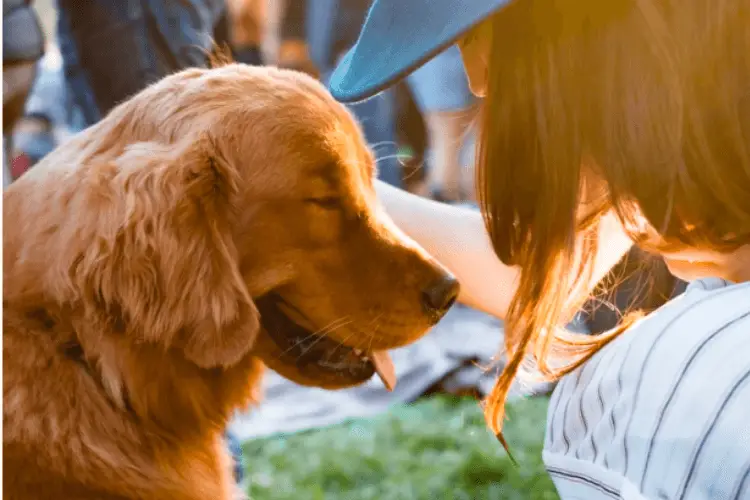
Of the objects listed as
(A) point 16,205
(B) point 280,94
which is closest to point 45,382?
(A) point 16,205

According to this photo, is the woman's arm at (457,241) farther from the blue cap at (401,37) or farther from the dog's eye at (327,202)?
the blue cap at (401,37)

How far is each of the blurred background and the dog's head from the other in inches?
11.6

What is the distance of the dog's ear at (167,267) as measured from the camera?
1247 millimetres

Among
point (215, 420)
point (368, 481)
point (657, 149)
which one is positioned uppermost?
point (657, 149)

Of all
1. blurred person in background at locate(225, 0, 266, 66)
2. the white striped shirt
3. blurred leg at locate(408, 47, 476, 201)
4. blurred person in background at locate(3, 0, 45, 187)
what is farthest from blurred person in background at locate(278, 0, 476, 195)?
the white striped shirt

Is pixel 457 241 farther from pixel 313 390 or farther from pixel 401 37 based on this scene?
pixel 313 390

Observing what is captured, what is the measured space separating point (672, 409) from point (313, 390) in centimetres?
231

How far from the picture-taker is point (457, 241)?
1.83 meters

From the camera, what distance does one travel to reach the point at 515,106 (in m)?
1.05

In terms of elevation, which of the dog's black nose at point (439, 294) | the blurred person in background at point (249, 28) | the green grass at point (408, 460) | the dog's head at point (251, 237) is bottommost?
the green grass at point (408, 460)

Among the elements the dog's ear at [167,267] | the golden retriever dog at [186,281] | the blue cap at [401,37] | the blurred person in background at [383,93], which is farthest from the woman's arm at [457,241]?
the blurred person in background at [383,93]

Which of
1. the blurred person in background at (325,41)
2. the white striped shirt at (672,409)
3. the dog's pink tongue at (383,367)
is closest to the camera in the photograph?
the white striped shirt at (672,409)

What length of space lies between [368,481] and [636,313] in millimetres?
1248

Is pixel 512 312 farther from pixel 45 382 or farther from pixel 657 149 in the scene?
pixel 45 382
